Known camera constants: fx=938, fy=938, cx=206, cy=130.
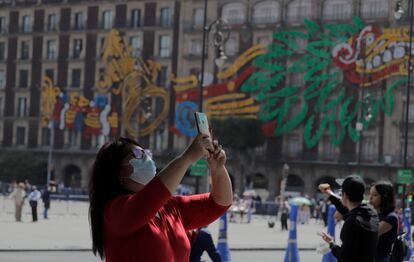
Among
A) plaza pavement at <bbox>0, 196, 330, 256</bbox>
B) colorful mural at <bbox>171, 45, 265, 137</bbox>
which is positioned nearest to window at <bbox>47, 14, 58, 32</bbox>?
colorful mural at <bbox>171, 45, 265, 137</bbox>

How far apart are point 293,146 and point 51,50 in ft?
74.3

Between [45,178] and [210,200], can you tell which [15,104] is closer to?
[45,178]

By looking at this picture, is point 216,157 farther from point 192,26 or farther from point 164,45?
point 164,45

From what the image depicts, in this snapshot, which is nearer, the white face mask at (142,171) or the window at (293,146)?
the white face mask at (142,171)

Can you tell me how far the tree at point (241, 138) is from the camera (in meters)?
63.4

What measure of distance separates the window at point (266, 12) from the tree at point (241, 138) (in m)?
7.13

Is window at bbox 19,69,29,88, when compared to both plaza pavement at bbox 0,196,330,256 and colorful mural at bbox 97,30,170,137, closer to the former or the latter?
colorful mural at bbox 97,30,170,137

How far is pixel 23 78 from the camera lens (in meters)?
76.0

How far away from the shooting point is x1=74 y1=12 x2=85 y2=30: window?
2901 inches

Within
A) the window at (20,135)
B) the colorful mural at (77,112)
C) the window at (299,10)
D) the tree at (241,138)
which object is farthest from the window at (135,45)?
the window at (299,10)

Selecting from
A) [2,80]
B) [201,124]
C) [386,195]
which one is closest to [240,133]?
[2,80]

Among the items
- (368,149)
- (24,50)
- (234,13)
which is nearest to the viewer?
(368,149)

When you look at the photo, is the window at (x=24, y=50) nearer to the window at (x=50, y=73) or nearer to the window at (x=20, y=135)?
the window at (x=50, y=73)

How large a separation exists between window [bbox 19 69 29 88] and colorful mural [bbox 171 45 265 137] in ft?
46.8
